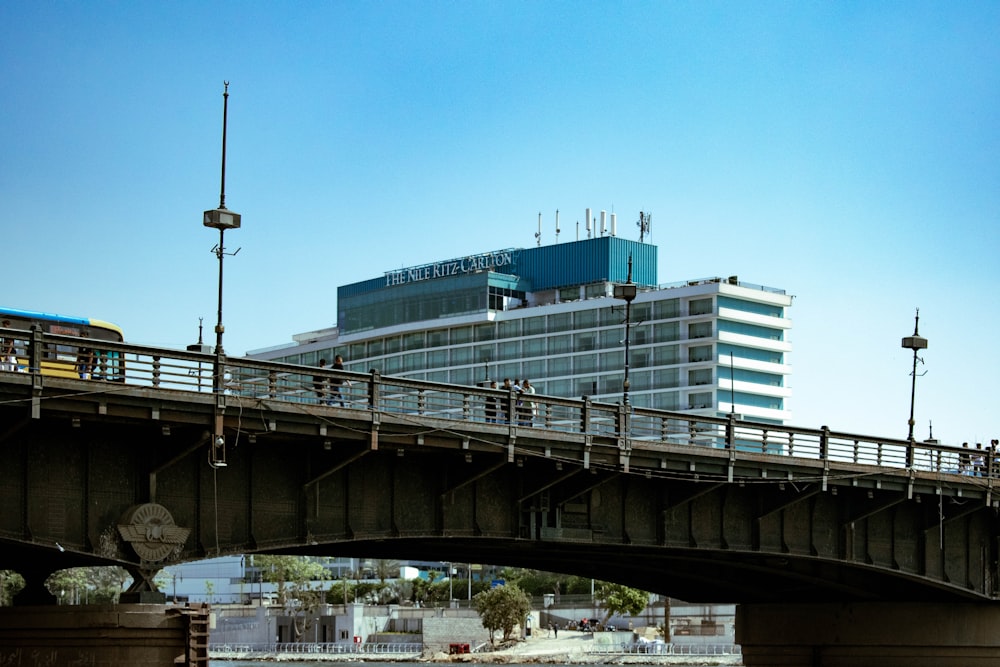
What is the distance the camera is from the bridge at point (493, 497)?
37.7m

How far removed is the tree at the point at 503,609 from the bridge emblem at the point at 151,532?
100 metres

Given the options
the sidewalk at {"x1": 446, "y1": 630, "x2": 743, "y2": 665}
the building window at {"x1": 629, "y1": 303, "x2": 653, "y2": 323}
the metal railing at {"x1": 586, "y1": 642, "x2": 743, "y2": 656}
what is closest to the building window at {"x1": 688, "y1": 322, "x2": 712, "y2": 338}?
the building window at {"x1": 629, "y1": 303, "x2": 653, "y2": 323}

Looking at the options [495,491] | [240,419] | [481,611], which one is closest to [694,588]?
[495,491]

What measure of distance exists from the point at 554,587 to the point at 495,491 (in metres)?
136

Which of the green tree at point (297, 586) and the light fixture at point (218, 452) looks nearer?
the light fixture at point (218, 452)

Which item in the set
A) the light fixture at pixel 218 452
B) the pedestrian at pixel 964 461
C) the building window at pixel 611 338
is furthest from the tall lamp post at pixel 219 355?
the building window at pixel 611 338

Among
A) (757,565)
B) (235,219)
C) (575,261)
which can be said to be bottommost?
(757,565)

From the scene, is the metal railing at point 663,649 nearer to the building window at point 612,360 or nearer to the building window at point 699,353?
the building window at point 699,353

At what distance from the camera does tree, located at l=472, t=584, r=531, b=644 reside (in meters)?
138

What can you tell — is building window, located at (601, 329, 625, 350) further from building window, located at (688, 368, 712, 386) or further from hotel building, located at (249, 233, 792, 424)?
building window, located at (688, 368, 712, 386)

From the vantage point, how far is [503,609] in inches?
5443

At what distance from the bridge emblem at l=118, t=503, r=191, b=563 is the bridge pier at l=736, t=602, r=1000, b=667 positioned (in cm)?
3557

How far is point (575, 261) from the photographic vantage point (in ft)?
654

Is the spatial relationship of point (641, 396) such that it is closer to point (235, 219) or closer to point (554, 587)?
point (554, 587)
